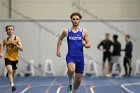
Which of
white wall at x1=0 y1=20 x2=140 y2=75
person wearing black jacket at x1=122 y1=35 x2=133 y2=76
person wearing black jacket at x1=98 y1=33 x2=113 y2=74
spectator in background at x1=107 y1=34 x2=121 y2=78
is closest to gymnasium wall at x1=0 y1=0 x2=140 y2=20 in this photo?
white wall at x1=0 y1=20 x2=140 y2=75

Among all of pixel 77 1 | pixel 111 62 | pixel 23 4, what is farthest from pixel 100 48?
pixel 23 4

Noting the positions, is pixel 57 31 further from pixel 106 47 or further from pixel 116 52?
pixel 116 52

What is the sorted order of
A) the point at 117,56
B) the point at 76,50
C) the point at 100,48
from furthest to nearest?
the point at 100,48
the point at 117,56
the point at 76,50

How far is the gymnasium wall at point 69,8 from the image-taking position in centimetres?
2433

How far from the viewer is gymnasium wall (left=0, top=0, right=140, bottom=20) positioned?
24.3 metres

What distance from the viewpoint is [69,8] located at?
80.3 ft

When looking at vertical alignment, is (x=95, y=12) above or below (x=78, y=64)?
above

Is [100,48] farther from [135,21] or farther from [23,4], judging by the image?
[23,4]

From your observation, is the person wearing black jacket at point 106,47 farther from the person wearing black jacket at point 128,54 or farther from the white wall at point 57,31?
the white wall at point 57,31

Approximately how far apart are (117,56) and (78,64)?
11.7 m

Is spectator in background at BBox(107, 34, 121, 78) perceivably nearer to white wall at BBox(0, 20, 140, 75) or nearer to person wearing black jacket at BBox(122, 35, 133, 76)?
person wearing black jacket at BBox(122, 35, 133, 76)

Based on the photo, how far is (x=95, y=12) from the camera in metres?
24.3

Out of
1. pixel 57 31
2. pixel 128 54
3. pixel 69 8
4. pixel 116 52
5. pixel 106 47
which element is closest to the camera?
pixel 116 52

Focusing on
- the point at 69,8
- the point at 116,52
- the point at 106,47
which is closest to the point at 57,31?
the point at 69,8
